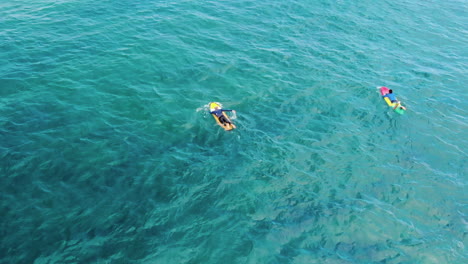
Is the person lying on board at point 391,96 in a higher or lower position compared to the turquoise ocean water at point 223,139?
higher

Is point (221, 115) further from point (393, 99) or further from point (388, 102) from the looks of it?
point (393, 99)

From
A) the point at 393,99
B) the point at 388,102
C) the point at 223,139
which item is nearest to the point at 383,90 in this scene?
the point at 388,102

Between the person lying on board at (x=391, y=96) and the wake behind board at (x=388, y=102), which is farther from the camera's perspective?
the person lying on board at (x=391, y=96)

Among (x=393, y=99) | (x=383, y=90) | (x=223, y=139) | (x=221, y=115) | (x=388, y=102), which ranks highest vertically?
(x=383, y=90)

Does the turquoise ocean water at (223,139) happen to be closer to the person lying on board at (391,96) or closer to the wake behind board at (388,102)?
the wake behind board at (388,102)

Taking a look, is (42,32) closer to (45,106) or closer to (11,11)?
(11,11)

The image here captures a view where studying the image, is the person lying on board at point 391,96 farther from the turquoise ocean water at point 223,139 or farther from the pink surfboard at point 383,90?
the turquoise ocean water at point 223,139

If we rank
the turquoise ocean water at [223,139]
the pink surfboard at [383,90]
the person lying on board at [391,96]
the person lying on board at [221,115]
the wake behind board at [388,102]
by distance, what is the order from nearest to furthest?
the turquoise ocean water at [223,139], the person lying on board at [221,115], the wake behind board at [388,102], the person lying on board at [391,96], the pink surfboard at [383,90]

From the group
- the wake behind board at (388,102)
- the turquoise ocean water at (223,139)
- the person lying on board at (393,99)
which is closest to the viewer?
the turquoise ocean water at (223,139)

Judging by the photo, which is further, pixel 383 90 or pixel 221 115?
pixel 383 90

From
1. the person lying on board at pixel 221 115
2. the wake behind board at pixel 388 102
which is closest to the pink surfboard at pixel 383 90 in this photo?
the wake behind board at pixel 388 102
